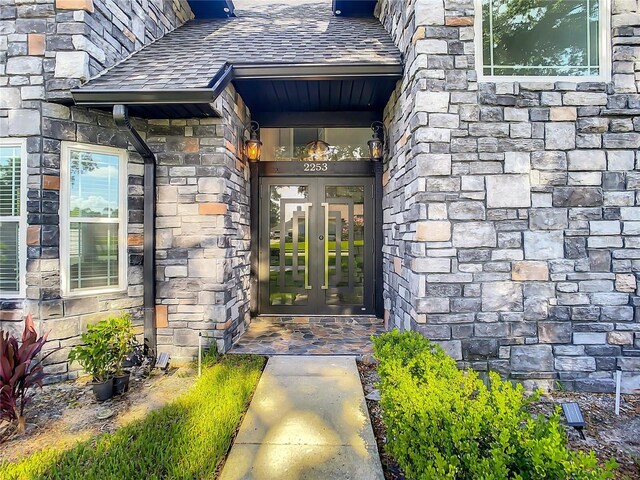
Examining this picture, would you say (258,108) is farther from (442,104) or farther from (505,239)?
(505,239)

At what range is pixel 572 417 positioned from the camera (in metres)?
2.16

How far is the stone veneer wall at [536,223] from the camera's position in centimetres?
287

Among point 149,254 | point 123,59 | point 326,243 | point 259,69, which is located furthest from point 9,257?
point 326,243

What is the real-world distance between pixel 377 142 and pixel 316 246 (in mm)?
1770

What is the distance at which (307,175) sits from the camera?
488cm

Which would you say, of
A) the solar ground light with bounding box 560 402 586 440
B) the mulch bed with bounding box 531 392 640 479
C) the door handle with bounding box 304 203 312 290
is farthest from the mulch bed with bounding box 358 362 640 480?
the door handle with bounding box 304 203 312 290

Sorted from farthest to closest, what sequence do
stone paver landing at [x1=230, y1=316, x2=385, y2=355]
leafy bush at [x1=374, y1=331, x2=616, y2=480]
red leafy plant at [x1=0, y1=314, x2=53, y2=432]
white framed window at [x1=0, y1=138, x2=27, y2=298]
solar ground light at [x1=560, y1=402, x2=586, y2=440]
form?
1. stone paver landing at [x1=230, y1=316, x2=385, y2=355]
2. white framed window at [x1=0, y1=138, x2=27, y2=298]
3. red leafy plant at [x1=0, y1=314, x2=53, y2=432]
4. solar ground light at [x1=560, y1=402, x2=586, y2=440]
5. leafy bush at [x1=374, y1=331, x2=616, y2=480]

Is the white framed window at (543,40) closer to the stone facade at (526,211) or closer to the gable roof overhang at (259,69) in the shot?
the stone facade at (526,211)

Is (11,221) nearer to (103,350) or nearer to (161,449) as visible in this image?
(103,350)

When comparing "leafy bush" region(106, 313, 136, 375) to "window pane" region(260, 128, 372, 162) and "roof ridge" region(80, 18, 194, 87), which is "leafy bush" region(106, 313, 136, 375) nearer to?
"roof ridge" region(80, 18, 194, 87)

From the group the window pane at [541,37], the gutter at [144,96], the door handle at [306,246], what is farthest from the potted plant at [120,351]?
the window pane at [541,37]

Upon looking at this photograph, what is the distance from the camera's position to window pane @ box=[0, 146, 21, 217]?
10.2ft

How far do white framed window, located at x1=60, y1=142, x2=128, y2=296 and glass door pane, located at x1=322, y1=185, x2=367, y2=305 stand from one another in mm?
2686

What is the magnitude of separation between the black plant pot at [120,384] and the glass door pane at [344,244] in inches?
110
